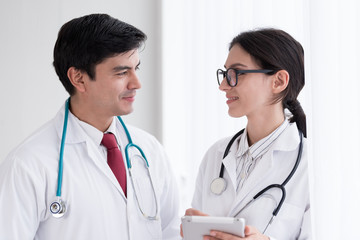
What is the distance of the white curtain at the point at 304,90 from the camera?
1.16 m

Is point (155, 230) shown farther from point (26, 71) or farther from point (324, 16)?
point (26, 71)

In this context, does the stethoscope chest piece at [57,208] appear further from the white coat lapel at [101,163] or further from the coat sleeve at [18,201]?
the white coat lapel at [101,163]

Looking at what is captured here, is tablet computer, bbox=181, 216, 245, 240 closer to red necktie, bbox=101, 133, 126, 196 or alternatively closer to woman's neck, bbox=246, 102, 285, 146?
red necktie, bbox=101, 133, 126, 196

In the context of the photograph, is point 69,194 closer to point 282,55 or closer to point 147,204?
point 147,204

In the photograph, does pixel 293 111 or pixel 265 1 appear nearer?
pixel 293 111

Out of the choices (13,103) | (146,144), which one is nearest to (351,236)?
(146,144)

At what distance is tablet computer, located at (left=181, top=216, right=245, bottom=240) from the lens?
127 cm

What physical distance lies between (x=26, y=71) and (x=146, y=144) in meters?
1.38

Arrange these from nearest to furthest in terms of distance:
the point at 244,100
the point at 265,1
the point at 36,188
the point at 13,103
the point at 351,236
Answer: the point at 351,236 → the point at 36,188 → the point at 244,100 → the point at 265,1 → the point at 13,103

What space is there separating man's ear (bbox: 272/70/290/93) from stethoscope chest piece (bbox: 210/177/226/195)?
395mm

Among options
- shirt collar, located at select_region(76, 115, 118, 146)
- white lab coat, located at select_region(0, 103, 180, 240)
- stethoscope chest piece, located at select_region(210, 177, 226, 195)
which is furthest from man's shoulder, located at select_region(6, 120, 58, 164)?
stethoscope chest piece, located at select_region(210, 177, 226, 195)

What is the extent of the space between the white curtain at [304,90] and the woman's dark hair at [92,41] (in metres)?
0.67

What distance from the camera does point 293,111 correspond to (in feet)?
5.42

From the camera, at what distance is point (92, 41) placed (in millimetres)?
1579
